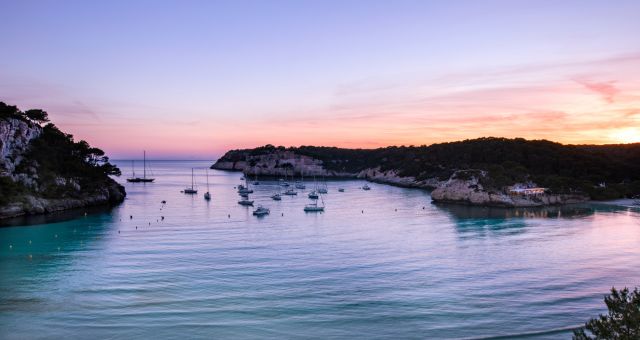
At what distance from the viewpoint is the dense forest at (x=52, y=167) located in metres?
68.2

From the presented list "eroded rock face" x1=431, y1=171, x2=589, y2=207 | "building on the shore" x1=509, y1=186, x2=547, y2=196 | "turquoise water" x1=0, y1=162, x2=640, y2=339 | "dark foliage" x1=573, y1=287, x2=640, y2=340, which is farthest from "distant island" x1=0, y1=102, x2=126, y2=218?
"building on the shore" x1=509, y1=186, x2=547, y2=196

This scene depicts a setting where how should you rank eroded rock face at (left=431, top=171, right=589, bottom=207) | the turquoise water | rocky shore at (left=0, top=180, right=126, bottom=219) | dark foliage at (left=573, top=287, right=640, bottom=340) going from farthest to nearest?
eroded rock face at (left=431, top=171, right=589, bottom=207) < rocky shore at (left=0, top=180, right=126, bottom=219) < the turquoise water < dark foliage at (left=573, top=287, right=640, bottom=340)

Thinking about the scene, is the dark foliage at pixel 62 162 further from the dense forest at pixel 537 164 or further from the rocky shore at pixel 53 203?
the dense forest at pixel 537 164

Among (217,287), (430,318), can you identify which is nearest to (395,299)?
(430,318)

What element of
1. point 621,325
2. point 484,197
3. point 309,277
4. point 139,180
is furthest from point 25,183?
point 139,180

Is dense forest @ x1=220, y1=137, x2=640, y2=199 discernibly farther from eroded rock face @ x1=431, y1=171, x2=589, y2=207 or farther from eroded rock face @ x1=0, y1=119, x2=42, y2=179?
eroded rock face @ x1=0, y1=119, x2=42, y2=179

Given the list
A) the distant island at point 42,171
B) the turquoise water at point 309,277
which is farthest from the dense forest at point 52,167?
the turquoise water at point 309,277

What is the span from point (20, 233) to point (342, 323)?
43.2m

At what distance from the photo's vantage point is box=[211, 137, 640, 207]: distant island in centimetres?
8494

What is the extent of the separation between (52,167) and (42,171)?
326cm

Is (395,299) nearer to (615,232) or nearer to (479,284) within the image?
(479,284)

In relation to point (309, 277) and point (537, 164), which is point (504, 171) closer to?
point (537, 164)

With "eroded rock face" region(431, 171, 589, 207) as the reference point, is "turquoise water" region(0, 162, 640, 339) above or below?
below

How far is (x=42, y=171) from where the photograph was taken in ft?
238
